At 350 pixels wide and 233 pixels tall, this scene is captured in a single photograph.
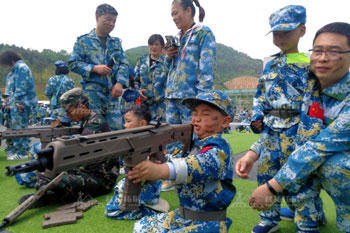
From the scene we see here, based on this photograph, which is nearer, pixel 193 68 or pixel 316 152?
pixel 316 152

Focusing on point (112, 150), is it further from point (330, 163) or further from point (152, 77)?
point (152, 77)

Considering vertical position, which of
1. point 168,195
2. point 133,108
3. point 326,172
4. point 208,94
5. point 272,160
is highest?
point 208,94

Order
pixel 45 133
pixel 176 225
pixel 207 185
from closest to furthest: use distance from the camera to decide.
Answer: pixel 207 185
pixel 176 225
pixel 45 133

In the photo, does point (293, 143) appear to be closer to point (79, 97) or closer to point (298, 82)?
point (298, 82)

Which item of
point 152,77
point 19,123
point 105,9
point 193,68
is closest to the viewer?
point 193,68

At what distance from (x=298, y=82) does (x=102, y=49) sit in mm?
2954

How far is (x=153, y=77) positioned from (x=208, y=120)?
10.5 feet

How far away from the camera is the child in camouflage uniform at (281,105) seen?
2047mm

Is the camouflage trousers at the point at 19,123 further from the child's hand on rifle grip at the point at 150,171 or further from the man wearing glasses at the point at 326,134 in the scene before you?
the man wearing glasses at the point at 326,134

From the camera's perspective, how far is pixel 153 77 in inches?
191

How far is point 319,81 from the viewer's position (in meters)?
1.81

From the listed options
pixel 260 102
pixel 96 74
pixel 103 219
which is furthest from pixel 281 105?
pixel 96 74

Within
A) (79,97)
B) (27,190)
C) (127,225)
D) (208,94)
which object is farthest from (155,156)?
(27,190)

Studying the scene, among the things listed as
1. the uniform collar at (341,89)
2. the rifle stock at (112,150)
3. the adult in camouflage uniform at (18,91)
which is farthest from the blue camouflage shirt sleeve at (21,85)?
the uniform collar at (341,89)
